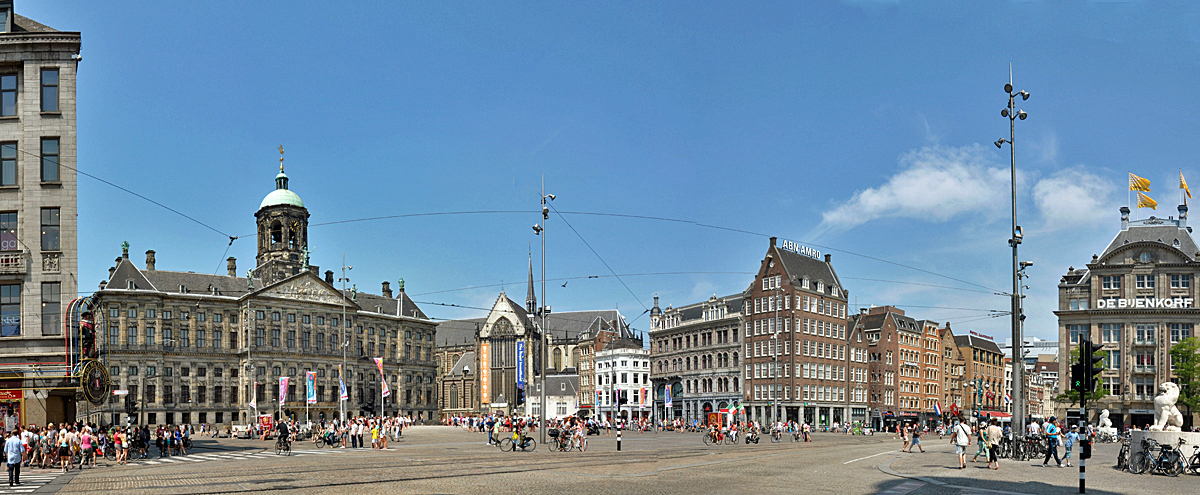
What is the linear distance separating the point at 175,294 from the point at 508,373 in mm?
63021

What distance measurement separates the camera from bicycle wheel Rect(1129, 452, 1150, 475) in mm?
29609

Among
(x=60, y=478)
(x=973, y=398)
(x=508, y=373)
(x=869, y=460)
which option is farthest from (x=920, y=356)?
(x=60, y=478)

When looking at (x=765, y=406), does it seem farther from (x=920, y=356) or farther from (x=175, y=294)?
(x=175, y=294)

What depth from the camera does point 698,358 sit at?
112062mm

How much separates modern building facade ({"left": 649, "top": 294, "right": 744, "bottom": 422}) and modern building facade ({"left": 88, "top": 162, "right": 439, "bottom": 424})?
114 ft

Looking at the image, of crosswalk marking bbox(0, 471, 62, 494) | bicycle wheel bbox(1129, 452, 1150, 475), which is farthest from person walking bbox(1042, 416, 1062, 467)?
crosswalk marking bbox(0, 471, 62, 494)

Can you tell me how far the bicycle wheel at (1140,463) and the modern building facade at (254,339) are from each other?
264ft

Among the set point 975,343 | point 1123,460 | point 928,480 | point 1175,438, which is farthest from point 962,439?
point 975,343

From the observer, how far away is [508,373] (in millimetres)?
160375

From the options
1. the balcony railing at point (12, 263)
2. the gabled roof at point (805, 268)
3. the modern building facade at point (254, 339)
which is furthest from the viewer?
the modern building facade at point (254, 339)

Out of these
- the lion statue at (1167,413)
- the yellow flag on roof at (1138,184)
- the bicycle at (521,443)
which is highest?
the yellow flag on roof at (1138,184)

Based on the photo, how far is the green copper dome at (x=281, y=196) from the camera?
125 meters

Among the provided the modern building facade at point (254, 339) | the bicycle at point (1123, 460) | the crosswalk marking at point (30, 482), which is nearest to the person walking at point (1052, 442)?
the bicycle at point (1123, 460)

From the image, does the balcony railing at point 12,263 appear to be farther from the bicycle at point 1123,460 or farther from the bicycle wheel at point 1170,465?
the bicycle wheel at point 1170,465
